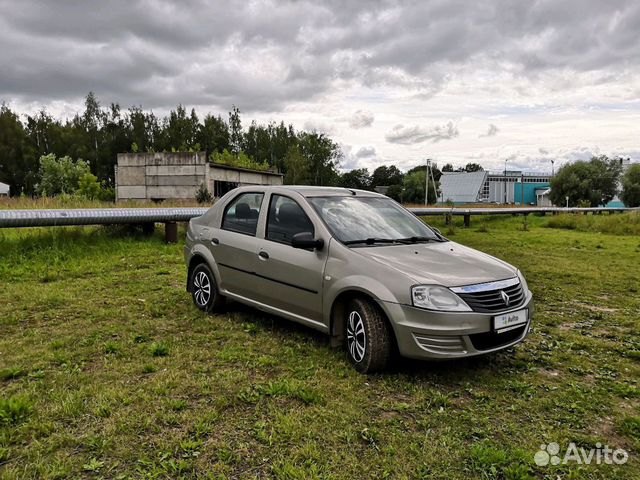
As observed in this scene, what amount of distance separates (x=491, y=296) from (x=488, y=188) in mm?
120086

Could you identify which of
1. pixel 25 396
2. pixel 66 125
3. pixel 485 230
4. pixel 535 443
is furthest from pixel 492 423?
pixel 66 125

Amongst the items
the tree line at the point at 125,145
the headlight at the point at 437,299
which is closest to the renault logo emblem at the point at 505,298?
the headlight at the point at 437,299

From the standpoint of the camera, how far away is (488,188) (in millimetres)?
116625

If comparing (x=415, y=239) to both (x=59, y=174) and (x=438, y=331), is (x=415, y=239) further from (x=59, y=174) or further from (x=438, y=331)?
(x=59, y=174)

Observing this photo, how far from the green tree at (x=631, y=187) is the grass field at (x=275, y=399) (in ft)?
253

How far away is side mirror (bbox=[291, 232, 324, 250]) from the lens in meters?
4.48

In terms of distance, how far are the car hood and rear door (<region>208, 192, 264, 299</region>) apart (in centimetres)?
144

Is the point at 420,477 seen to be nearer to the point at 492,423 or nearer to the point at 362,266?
the point at 492,423

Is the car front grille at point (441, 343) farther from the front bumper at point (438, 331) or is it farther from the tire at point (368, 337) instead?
the tire at point (368, 337)

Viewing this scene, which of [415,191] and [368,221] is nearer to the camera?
[368,221]

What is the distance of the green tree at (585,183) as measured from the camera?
74.8 metres

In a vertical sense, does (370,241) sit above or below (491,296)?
above
